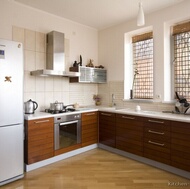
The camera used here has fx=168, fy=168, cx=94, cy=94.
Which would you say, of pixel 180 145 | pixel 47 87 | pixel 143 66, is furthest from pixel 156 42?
pixel 47 87

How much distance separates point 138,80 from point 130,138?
1345mm

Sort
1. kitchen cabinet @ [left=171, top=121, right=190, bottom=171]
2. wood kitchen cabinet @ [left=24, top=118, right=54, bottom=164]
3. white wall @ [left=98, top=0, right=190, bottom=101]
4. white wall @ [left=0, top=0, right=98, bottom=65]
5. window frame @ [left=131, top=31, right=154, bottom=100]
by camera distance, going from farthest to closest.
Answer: window frame @ [left=131, top=31, right=154, bottom=100] < white wall @ [left=98, top=0, right=190, bottom=101] < white wall @ [left=0, top=0, right=98, bottom=65] < wood kitchen cabinet @ [left=24, top=118, right=54, bottom=164] < kitchen cabinet @ [left=171, top=121, right=190, bottom=171]

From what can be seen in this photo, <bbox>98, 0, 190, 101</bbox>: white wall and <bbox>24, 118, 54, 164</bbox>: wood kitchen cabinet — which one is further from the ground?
<bbox>98, 0, 190, 101</bbox>: white wall

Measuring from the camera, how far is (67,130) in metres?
3.02

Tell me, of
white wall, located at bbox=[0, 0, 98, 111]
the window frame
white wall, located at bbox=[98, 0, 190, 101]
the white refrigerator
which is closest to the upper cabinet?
white wall, located at bbox=[98, 0, 190, 101]

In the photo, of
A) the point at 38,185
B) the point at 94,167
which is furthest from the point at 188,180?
the point at 38,185

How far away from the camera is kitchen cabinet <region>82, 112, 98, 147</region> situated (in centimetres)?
328

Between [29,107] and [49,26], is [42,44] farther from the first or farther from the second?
[29,107]

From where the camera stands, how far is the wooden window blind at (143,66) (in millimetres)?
3451

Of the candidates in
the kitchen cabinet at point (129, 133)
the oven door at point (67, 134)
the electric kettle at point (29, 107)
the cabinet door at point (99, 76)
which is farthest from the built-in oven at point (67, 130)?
the cabinet door at point (99, 76)

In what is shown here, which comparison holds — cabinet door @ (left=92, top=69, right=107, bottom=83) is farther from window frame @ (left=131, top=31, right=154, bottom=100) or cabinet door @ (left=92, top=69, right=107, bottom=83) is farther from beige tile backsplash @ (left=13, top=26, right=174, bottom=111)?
window frame @ (left=131, top=31, right=154, bottom=100)

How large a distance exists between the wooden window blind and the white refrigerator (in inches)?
95.1

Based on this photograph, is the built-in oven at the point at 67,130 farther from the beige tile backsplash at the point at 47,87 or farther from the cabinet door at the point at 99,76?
the cabinet door at the point at 99,76

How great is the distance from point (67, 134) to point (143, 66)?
2.09 m
